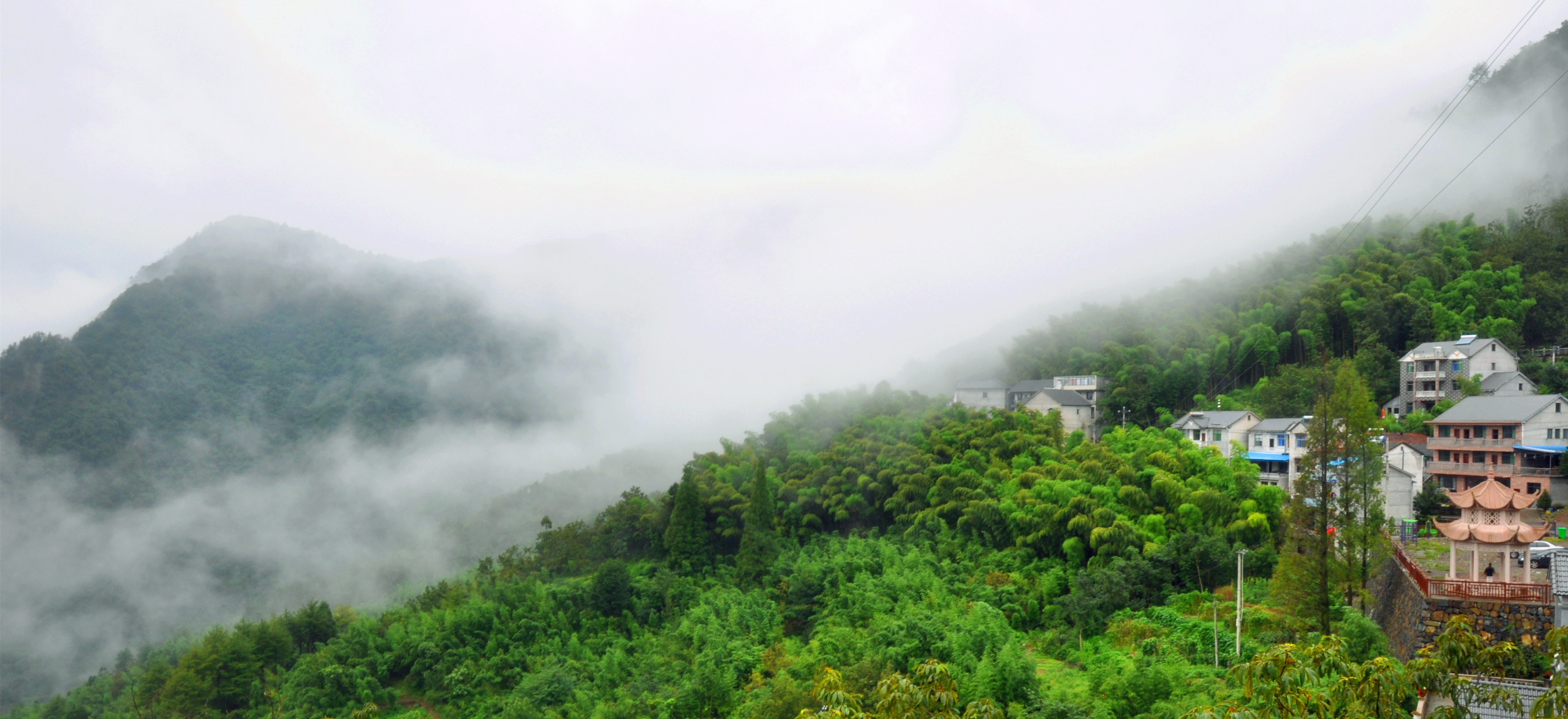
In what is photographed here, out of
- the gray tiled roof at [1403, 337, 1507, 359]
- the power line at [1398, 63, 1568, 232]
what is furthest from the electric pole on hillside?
the power line at [1398, 63, 1568, 232]

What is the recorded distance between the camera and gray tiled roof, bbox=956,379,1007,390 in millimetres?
37594

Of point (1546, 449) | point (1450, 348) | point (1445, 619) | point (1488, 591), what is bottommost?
point (1445, 619)

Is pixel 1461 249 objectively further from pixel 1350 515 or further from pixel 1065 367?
pixel 1350 515

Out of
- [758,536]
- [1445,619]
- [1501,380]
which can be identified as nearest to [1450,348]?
[1501,380]

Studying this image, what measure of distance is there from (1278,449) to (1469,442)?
4565 mm

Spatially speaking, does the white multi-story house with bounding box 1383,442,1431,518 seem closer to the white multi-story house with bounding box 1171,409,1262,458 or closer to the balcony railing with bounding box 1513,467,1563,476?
the balcony railing with bounding box 1513,467,1563,476

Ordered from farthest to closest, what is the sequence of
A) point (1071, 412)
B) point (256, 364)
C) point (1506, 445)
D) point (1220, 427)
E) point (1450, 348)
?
point (256, 364), point (1071, 412), point (1450, 348), point (1220, 427), point (1506, 445)

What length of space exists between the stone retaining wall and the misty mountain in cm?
6251

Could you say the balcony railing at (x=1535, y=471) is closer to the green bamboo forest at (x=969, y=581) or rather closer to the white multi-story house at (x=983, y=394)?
the green bamboo forest at (x=969, y=581)

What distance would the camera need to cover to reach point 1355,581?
13.5 m

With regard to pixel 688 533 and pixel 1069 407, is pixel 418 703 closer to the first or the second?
pixel 688 533

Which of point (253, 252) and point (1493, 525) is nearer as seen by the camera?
point (1493, 525)

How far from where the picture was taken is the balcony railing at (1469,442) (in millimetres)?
21750

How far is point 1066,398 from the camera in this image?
33875mm
